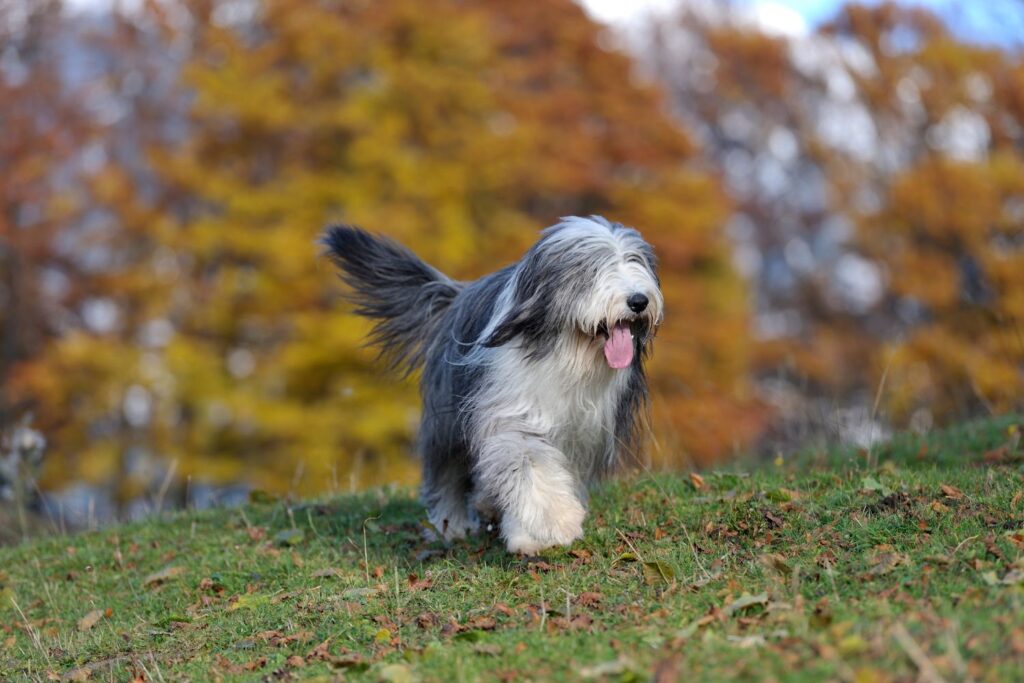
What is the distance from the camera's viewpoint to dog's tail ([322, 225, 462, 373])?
7867 mm

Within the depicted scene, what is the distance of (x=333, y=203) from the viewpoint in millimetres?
20766

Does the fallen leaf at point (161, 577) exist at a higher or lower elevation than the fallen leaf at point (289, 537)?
lower

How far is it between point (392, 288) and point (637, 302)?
7.59 ft

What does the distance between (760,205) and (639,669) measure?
3415cm

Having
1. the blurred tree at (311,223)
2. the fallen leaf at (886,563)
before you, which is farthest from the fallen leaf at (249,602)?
the blurred tree at (311,223)

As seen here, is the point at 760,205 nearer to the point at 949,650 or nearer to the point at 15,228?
the point at 15,228

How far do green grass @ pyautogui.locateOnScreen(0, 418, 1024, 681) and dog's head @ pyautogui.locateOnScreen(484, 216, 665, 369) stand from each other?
1.08 metres

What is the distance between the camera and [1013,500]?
584 centimetres

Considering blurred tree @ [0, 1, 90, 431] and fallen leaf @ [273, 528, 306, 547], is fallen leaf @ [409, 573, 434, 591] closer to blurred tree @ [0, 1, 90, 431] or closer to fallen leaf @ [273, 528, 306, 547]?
fallen leaf @ [273, 528, 306, 547]

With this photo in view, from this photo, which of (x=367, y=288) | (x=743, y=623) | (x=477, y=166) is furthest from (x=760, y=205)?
(x=743, y=623)

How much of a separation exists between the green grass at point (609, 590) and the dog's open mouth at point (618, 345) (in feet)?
3.08

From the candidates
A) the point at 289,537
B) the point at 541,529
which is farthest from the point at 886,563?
the point at 289,537

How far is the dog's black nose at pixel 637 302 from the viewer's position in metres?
6.14

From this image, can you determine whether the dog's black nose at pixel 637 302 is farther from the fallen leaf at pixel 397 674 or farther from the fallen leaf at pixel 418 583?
the fallen leaf at pixel 397 674
